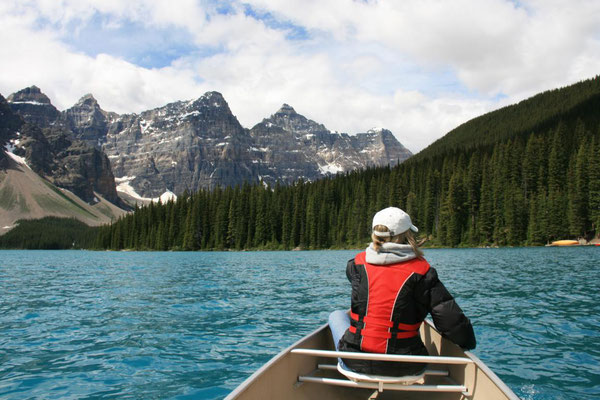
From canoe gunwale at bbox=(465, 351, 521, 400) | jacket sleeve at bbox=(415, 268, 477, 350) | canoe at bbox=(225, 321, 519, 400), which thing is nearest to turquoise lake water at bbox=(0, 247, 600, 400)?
canoe at bbox=(225, 321, 519, 400)

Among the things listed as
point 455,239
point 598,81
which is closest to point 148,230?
point 455,239

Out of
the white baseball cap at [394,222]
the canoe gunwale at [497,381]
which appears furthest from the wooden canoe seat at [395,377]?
the white baseball cap at [394,222]

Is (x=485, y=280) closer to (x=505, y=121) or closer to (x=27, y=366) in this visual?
(x=27, y=366)

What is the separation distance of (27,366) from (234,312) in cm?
821

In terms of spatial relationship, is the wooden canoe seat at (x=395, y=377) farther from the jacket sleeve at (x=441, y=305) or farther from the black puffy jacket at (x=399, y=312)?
the jacket sleeve at (x=441, y=305)

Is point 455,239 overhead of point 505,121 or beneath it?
beneath

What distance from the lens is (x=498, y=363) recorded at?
10.5 meters

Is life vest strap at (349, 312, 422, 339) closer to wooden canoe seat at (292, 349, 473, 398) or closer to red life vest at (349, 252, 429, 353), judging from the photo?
red life vest at (349, 252, 429, 353)

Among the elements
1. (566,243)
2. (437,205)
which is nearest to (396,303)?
(566,243)

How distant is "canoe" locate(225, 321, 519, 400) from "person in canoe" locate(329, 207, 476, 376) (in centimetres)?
33

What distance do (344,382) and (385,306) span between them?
4.26ft

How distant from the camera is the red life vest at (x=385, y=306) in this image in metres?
6.30

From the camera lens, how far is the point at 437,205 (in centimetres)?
11744

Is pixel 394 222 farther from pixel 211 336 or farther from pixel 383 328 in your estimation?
pixel 211 336
